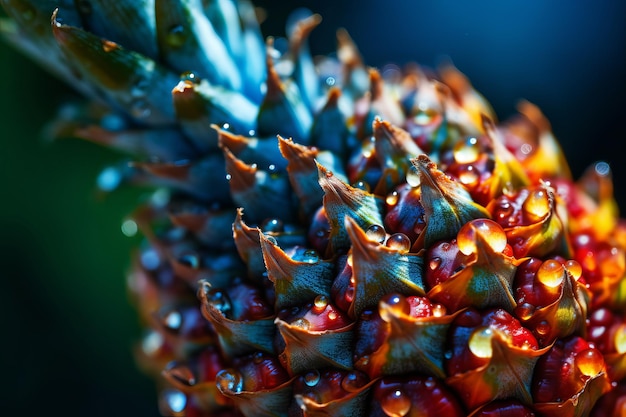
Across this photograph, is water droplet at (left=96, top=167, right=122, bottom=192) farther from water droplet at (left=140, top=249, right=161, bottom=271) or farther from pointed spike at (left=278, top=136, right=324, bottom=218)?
pointed spike at (left=278, top=136, right=324, bottom=218)

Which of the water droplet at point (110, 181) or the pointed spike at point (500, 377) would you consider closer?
the pointed spike at point (500, 377)

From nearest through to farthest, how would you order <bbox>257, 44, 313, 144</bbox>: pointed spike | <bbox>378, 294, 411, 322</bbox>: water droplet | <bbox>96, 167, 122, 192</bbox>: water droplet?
<bbox>378, 294, 411, 322</bbox>: water droplet → <bbox>257, 44, 313, 144</bbox>: pointed spike → <bbox>96, 167, 122, 192</bbox>: water droplet

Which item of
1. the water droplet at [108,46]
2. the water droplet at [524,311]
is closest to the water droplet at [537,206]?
the water droplet at [524,311]

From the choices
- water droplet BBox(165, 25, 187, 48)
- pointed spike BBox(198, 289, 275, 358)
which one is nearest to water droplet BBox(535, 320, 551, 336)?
pointed spike BBox(198, 289, 275, 358)

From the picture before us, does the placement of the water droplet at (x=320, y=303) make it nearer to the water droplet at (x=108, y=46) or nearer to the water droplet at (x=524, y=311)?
the water droplet at (x=524, y=311)

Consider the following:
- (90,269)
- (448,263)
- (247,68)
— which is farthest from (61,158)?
(448,263)

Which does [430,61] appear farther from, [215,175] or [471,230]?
[471,230]

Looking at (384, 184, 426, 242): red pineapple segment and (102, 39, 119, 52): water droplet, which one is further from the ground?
(102, 39, 119, 52): water droplet

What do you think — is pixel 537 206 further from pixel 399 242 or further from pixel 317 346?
pixel 317 346
